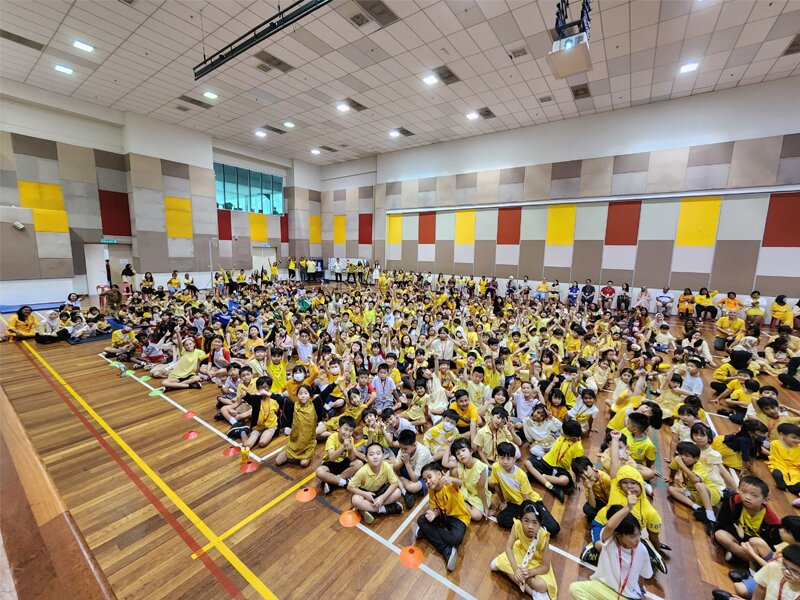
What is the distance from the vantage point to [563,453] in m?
3.91

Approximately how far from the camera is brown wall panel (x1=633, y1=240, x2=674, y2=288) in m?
12.7

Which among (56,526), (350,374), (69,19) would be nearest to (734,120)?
(350,374)

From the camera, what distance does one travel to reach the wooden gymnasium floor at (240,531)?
273 centimetres

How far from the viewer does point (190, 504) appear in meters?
3.54

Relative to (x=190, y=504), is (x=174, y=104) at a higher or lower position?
higher

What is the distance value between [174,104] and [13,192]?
655cm

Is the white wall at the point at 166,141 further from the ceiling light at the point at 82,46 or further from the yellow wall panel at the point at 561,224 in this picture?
the yellow wall panel at the point at 561,224

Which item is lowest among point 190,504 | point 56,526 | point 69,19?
point 190,504

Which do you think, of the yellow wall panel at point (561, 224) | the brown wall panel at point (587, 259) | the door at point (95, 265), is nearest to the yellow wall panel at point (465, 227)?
the yellow wall panel at point (561, 224)

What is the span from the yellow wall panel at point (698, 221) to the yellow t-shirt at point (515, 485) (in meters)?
13.4

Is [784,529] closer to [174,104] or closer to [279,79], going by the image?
[279,79]

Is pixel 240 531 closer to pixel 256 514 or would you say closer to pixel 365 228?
pixel 256 514

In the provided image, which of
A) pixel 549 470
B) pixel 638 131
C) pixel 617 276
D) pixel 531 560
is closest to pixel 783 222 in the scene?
pixel 617 276

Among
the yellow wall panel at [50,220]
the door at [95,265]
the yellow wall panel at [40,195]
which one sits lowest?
the door at [95,265]
